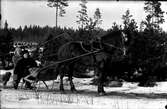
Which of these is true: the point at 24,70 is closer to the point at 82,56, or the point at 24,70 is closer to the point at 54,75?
the point at 54,75

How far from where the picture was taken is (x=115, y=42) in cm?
1520

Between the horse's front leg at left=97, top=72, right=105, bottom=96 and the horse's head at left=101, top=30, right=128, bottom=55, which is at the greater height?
the horse's head at left=101, top=30, right=128, bottom=55

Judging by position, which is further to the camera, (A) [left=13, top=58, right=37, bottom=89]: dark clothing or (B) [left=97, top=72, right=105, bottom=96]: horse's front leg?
(A) [left=13, top=58, right=37, bottom=89]: dark clothing

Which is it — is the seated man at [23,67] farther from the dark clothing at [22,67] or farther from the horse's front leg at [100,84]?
the horse's front leg at [100,84]

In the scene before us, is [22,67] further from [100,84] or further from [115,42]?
[115,42]

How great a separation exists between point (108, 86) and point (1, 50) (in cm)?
2202

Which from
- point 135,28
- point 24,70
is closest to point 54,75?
point 24,70

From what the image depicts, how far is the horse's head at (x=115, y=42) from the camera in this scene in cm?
1499

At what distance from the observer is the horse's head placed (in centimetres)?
1499

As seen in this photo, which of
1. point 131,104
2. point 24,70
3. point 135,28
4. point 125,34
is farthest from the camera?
point 135,28

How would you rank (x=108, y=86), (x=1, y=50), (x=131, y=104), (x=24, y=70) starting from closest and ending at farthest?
(x=131, y=104)
(x=24, y=70)
(x=108, y=86)
(x=1, y=50)

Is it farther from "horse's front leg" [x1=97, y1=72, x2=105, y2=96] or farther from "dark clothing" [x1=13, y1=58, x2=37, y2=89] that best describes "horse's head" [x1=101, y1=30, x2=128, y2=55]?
"dark clothing" [x1=13, y1=58, x2=37, y2=89]

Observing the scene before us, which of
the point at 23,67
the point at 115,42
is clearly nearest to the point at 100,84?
the point at 115,42

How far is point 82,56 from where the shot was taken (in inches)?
621
